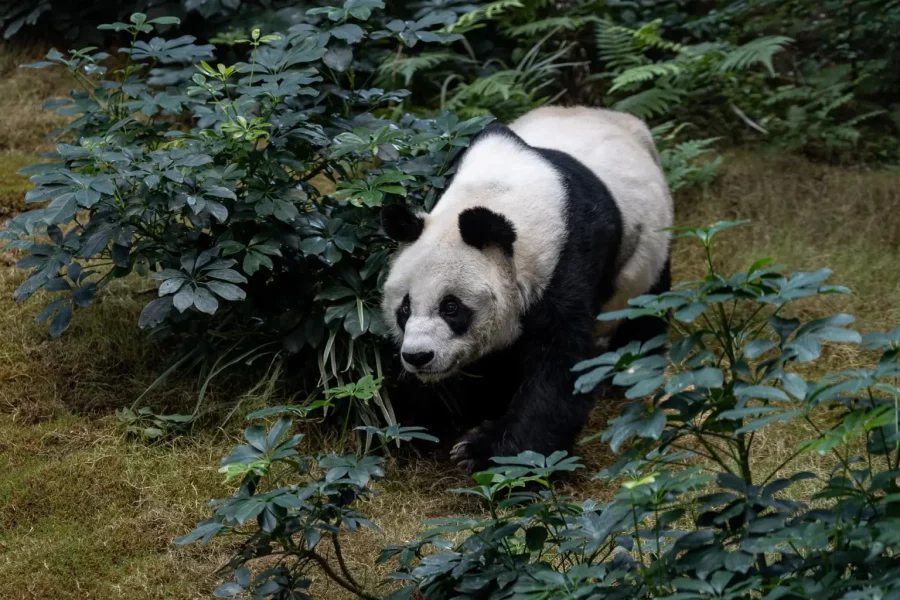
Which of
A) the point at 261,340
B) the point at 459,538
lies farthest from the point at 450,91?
the point at 459,538

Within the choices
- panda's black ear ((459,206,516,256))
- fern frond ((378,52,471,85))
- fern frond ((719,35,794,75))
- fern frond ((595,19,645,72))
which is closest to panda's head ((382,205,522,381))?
panda's black ear ((459,206,516,256))

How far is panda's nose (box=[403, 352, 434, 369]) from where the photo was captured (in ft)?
16.3

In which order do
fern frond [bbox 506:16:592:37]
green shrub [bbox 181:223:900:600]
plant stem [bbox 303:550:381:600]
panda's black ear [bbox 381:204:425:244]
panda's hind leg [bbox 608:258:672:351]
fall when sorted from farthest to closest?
fern frond [bbox 506:16:592:37] → panda's hind leg [bbox 608:258:672:351] → panda's black ear [bbox 381:204:425:244] → plant stem [bbox 303:550:381:600] → green shrub [bbox 181:223:900:600]

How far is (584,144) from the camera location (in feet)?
20.4

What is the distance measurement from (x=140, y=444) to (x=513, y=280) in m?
2.21

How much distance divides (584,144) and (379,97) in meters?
1.32

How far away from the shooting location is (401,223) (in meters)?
5.32

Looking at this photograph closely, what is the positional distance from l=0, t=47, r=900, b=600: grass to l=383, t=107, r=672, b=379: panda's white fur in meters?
0.89

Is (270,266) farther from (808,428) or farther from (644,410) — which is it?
(808,428)

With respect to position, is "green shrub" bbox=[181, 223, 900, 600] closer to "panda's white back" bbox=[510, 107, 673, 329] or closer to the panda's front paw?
the panda's front paw

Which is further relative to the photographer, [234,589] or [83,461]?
[83,461]

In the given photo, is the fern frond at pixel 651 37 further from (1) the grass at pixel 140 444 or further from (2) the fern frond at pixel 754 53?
(1) the grass at pixel 140 444

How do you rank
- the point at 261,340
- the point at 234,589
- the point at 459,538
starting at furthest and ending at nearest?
the point at 261,340
the point at 459,538
the point at 234,589

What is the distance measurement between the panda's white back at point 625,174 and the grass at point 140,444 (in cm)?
97
